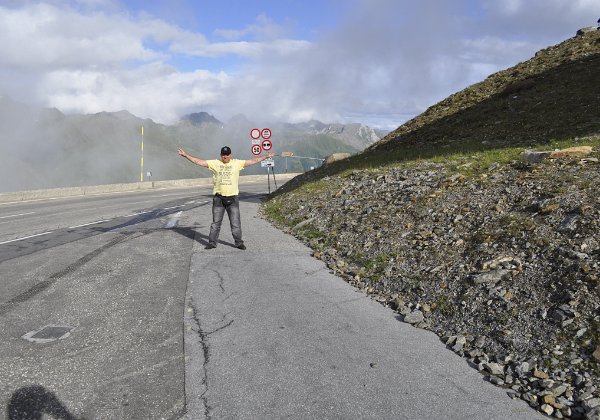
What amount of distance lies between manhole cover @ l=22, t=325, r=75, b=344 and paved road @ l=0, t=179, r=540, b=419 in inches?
0.9

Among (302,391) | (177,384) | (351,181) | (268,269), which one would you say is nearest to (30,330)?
(177,384)

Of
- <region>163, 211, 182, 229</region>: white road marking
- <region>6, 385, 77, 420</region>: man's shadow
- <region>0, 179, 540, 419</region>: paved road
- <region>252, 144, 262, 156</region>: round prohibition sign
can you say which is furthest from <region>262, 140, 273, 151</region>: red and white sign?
<region>6, 385, 77, 420</region>: man's shadow

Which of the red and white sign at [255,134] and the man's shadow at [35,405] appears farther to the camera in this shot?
the red and white sign at [255,134]

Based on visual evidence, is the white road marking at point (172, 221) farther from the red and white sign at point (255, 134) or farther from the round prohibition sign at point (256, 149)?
the red and white sign at point (255, 134)

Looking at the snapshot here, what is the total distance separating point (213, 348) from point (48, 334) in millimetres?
1986

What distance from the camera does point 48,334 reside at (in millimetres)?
5465

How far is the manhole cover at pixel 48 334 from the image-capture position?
210 inches

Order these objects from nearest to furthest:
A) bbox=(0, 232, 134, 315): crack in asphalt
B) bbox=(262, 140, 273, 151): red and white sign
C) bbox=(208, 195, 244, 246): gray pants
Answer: bbox=(0, 232, 134, 315): crack in asphalt → bbox=(208, 195, 244, 246): gray pants → bbox=(262, 140, 273, 151): red and white sign

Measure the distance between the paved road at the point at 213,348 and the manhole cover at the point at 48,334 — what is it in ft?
0.08

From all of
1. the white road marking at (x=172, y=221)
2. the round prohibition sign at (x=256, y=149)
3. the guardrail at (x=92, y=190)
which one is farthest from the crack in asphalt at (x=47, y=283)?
the guardrail at (x=92, y=190)

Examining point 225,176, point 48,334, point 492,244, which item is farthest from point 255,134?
point 48,334

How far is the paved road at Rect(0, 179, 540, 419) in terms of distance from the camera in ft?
13.3

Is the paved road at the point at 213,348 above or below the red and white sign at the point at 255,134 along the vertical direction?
below

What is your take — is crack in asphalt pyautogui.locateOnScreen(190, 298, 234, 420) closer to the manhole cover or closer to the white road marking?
the manhole cover
